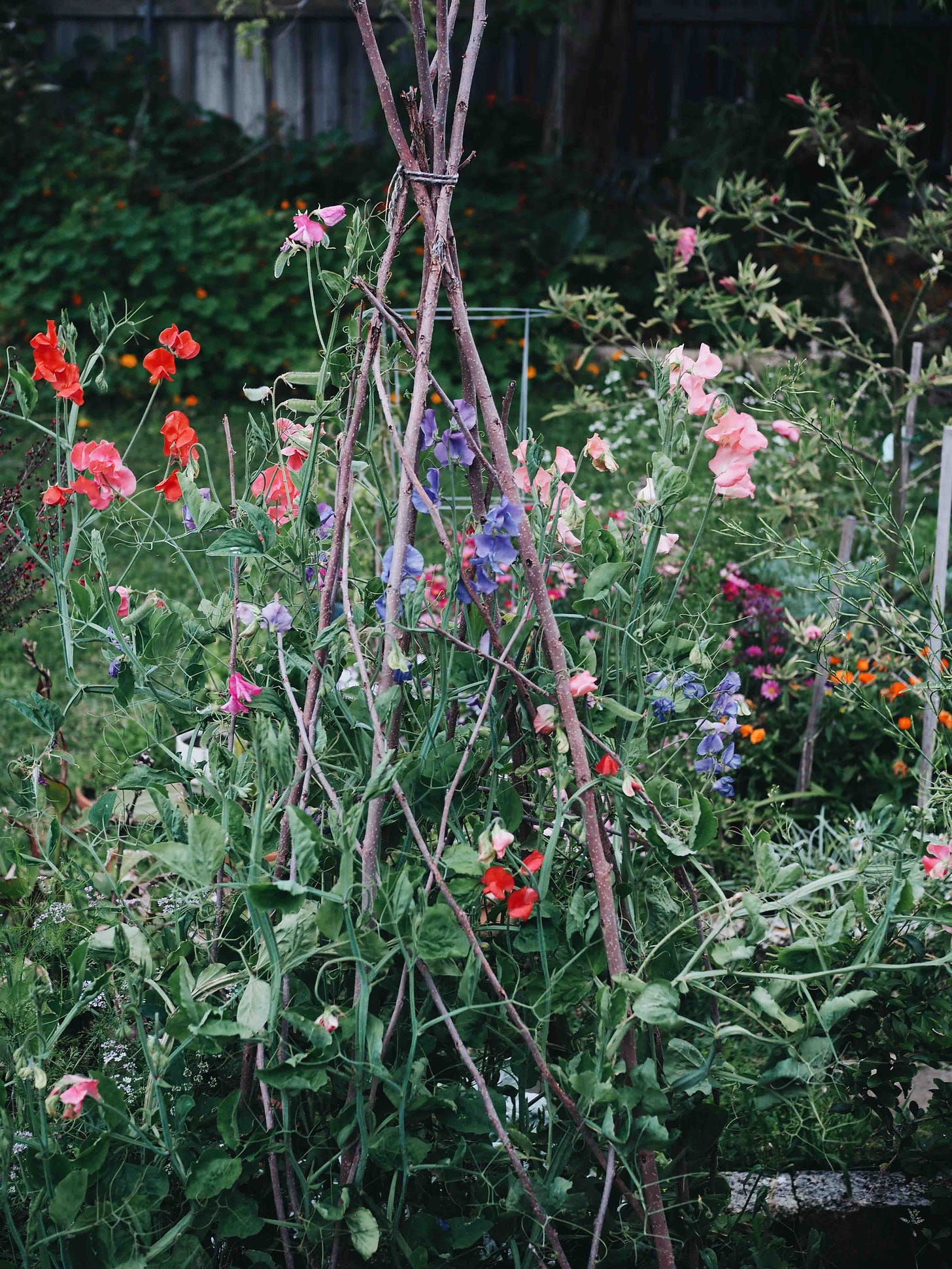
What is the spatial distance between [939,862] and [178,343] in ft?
3.48

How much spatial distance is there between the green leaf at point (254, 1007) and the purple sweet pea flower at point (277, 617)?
40 cm

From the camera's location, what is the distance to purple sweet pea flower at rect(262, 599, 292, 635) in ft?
4.23

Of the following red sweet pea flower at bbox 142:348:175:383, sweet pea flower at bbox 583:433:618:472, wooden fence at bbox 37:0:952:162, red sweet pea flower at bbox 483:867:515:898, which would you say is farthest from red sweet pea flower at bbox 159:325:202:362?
wooden fence at bbox 37:0:952:162

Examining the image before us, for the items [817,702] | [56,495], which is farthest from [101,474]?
[817,702]

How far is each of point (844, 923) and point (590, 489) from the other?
3850 mm

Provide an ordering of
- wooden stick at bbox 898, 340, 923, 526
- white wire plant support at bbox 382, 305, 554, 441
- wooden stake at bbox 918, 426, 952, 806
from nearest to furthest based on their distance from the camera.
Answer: wooden stake at bbox 918, 426, 952, 806 → white wire plant support at bbox 382, 305, 554, 441 → wooden stick at bbox 898, 340, 923, 526

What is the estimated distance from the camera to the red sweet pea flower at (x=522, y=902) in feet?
3.87

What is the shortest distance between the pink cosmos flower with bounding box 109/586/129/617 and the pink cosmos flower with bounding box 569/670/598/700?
0.50 meters

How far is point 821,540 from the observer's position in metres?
3.57

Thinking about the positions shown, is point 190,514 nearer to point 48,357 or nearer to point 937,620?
point 48,357

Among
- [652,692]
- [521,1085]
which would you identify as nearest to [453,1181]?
[521,1085]

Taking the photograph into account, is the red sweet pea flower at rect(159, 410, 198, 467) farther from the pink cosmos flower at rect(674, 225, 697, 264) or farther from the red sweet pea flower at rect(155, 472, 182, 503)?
the pink cosmos flower at rect(674, 225, 697, 264)

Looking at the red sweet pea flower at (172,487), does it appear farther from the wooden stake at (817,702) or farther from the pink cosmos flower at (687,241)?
the pink cosmos flower at (687,241)

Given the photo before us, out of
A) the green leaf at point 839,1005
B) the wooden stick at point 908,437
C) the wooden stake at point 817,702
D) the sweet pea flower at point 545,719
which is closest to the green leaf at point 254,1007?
the sweet pea flower at point 545,719
